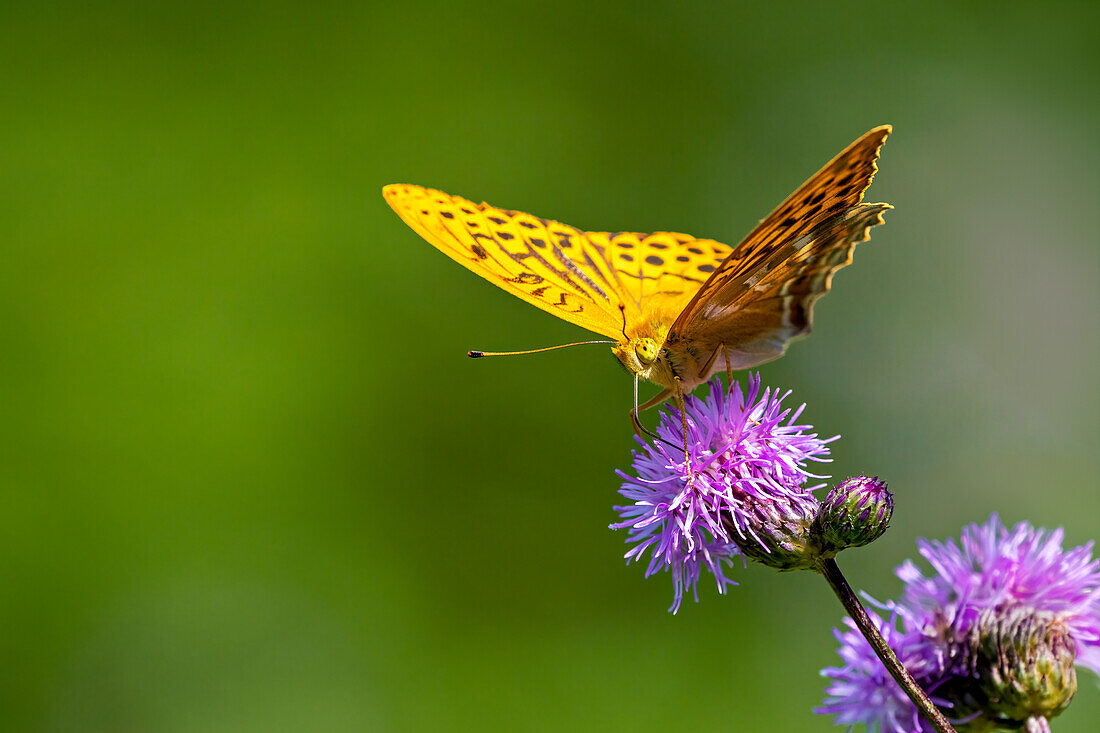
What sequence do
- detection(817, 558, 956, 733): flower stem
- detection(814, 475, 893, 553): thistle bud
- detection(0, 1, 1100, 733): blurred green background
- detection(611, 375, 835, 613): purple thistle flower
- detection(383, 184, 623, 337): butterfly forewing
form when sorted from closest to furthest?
detection(817, 558, 956, 733): flower stem
detection(814, 475, 893, 553): thistle bud
detection(611, 375, 835, 613): purple thistle flower
detection(383, 184, 623, 337): butterfly forewing
detection(0, 1, 1100, 733): blurred green background

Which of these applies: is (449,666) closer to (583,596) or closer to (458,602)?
(458,602)

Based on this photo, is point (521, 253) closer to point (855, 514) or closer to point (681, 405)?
point (681, 405)

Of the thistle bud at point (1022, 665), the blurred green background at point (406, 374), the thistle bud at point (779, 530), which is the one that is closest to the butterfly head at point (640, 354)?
the thistle bud at point (779, 530)

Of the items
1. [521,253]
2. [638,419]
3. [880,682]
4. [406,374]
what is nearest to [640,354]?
[638,419]

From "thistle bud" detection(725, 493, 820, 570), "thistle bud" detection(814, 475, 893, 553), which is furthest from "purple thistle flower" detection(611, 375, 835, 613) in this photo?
"thistle bud" detection(814, 475, 893, 553)

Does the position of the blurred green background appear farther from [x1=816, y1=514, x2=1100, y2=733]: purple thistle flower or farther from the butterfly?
[x1=816, y1=514, x2=1100, y2=733]: purple thistle flower

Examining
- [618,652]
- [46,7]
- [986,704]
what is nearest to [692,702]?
[618,652]
